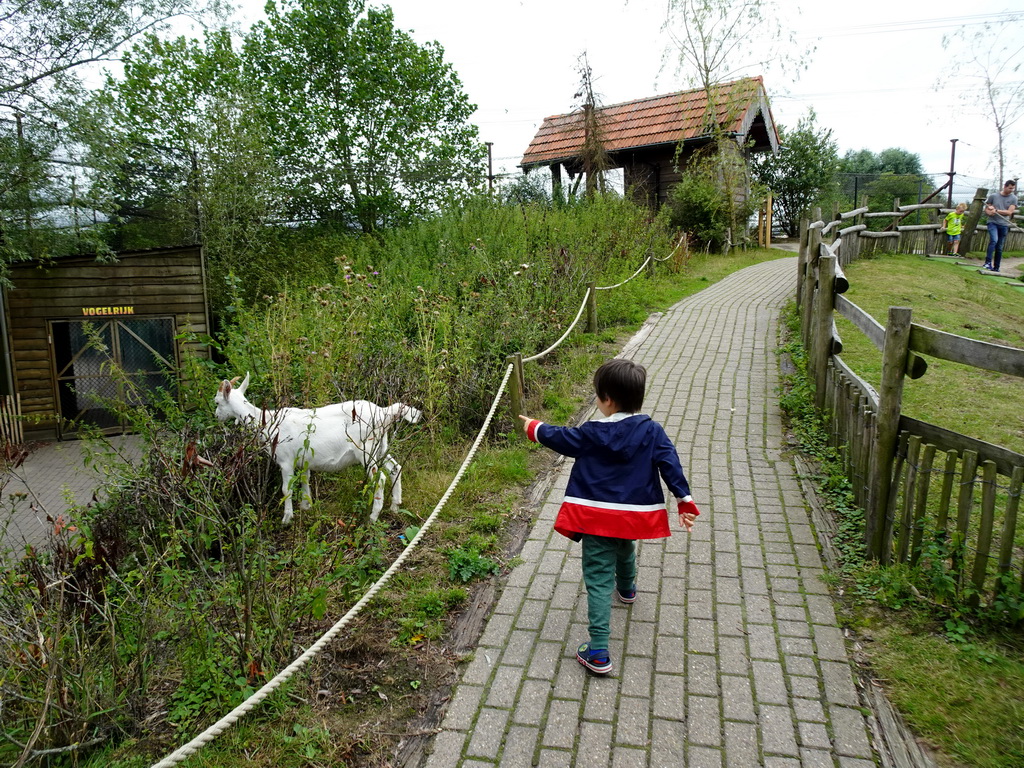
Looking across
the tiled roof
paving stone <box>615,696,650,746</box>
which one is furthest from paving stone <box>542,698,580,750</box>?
the tiled roof

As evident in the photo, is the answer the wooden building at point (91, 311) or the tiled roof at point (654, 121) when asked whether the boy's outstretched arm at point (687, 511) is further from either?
the tiled roof at point (654, 121)

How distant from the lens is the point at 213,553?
16.1 ft

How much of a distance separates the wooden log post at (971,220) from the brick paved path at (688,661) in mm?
18225

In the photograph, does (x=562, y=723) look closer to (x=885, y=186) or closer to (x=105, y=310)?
(x=105, y=310)

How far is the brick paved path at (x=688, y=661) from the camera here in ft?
9.55

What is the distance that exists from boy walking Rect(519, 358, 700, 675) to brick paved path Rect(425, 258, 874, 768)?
0.30 m

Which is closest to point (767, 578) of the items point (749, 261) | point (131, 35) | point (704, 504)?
point (704, 504)

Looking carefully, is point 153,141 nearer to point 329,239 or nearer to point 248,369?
point 329,239

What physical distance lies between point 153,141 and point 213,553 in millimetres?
20891

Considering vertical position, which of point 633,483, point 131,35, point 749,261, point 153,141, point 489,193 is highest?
point 131,35

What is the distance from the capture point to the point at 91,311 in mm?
16828

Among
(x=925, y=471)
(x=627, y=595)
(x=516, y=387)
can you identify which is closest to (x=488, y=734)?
(x=627, y=595)

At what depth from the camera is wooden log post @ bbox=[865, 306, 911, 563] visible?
3.89m

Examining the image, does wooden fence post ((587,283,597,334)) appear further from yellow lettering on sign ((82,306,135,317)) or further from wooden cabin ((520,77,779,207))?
yellow lettering on sign ((82,306,135,317))
